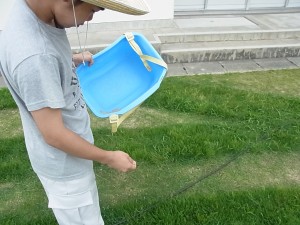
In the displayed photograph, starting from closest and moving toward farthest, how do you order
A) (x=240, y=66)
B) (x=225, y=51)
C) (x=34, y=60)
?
(x=34, y=60), (x=240, y=66), (x=225, y=51)

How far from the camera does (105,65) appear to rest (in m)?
1.92

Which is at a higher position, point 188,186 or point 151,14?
point 151,14

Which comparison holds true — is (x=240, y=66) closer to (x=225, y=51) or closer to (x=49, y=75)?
(x=225, y=51)

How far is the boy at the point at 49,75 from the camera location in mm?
1000

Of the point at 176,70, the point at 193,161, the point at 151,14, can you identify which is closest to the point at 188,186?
the point at 193,161

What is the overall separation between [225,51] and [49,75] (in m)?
4.02

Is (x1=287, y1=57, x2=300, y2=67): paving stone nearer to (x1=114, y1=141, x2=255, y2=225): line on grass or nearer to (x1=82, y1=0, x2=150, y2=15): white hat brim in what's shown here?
(x1=114, y1=141, x2=255, y2=225): line on grass

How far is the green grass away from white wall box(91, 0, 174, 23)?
1.87m

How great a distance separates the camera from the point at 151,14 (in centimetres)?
529

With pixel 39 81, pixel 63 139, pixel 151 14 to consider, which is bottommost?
pixel 151 14

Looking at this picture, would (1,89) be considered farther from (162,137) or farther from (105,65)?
(105,65)

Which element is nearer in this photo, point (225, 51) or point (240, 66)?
→ point (240, 66)

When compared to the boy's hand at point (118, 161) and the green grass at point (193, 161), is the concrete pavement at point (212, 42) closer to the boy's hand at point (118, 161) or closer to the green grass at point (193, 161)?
the green grass at point (193, 161)

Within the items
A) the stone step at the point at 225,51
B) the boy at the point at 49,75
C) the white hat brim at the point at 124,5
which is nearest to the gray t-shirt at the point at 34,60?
the boy at the point at 49,75
